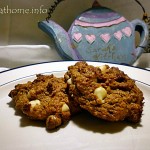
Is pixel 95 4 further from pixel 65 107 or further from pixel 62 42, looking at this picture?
pixel 65 107

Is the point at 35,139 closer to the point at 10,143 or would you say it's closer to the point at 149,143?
the point at 10,143

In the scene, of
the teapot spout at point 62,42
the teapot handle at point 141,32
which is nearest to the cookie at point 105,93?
the teapot spout at point 62,42

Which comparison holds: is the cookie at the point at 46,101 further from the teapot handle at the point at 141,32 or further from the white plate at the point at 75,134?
the teapot handle at the point at 141,32

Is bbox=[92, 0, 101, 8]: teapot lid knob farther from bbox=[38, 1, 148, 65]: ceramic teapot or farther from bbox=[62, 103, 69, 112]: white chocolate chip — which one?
bbox=[62, 103, 69, 112]: white chocolate chip

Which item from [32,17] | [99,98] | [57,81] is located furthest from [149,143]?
[32,17]

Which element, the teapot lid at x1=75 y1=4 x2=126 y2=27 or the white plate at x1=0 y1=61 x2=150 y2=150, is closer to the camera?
the white plate at x1=0 y1=61 x2=150 y2=150

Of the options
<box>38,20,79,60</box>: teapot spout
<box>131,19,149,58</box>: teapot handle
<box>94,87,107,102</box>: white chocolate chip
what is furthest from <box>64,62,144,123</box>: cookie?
<box>131,19,149,58</box>: teapot handle

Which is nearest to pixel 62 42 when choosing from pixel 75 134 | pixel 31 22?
pixel 31 22
